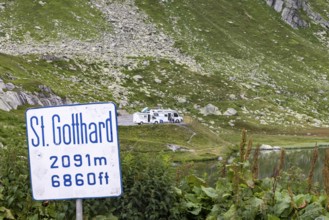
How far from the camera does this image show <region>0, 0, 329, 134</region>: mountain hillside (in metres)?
91.7

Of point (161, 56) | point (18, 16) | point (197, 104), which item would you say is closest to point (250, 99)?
point (197, 104)

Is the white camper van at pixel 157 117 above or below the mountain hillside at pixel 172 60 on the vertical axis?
below

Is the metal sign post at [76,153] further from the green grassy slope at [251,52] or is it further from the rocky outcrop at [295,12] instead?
the rocky outcrop at [295,12]

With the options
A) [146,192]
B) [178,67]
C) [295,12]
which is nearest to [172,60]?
[178,67]

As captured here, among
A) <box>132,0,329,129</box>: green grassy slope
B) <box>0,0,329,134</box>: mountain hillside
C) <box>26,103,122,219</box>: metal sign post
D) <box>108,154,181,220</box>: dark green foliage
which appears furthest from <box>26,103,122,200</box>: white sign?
<box>132,0,329,129</box>: green grassy slope

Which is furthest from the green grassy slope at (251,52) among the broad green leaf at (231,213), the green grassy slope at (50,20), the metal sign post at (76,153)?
the metal sign post at (76,153)

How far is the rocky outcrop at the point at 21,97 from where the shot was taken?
5916 centimetres

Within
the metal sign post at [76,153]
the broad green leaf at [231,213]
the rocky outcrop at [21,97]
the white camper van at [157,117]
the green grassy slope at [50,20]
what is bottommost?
the white camper van at [157,117]

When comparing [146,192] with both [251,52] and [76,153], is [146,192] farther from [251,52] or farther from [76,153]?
[251,52]

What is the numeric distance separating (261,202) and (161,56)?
10515 cm

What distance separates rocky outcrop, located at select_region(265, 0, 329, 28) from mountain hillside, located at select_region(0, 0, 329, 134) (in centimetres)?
155

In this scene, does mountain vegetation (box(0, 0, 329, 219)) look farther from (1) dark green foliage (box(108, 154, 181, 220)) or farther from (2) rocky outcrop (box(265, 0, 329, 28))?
(1) dark green foliage (box(108, 154, 181, 220))

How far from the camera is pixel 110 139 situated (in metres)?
8.22

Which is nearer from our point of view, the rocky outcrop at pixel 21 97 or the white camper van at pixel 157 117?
the rocky outcrop at pixel 21 97
